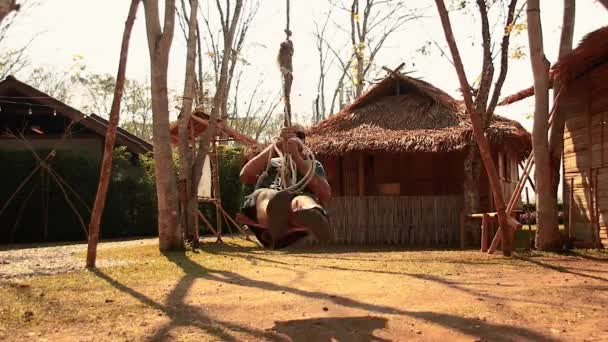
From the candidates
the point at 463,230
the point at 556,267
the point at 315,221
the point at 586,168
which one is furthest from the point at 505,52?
the point at 315,221

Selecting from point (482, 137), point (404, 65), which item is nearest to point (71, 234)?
point (404, 65)

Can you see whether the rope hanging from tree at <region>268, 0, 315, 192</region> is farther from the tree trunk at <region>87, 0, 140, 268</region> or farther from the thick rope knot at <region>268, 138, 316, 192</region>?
the tree trunk at <region>87, 0, 140, 268</region>

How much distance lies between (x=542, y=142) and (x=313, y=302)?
20.8 ft

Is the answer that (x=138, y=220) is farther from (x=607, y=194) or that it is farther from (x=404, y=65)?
(x=607, y=194)

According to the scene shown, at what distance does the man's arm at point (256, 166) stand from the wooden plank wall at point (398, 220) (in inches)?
277

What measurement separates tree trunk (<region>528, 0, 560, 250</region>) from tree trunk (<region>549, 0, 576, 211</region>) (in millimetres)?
193

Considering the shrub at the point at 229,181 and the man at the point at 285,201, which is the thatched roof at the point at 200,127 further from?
the man at the point at 285,201

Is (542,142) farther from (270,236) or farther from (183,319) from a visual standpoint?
(183,319)

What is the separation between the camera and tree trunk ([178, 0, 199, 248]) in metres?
12.9

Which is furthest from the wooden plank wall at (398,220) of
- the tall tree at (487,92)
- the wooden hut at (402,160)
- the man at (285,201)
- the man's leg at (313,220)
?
the man's leg at (313,220)

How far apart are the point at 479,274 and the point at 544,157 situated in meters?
3.66

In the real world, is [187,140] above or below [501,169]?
above

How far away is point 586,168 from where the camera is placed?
11.6m

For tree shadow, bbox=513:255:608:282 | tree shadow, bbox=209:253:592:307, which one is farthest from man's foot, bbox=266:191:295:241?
tree shadow, bbox=513:255:608:282
